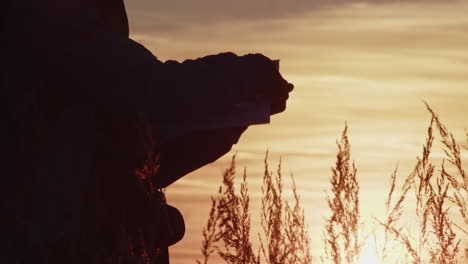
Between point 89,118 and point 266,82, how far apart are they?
2.02 feet

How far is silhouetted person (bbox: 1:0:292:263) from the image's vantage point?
3002 mm

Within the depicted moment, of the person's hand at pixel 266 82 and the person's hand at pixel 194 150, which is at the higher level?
the person's hand at pixel 266 82

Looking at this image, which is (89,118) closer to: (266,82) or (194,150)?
(194,150)

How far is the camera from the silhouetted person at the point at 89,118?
3.00 meters

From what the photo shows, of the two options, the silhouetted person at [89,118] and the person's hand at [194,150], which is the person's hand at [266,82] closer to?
the silhouetted person at [89,118]

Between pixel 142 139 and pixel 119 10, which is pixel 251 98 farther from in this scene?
pixel 119 10

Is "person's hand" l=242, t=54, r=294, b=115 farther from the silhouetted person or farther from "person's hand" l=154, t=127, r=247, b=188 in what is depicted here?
"person's hand" l=154, t=127, r=247, b=188

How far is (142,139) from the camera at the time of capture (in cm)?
295

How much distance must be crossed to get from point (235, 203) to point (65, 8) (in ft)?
5.15

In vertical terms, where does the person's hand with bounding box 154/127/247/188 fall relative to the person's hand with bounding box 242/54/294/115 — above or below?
below

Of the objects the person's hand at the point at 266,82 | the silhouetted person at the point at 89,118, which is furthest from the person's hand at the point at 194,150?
the person's hand at the point at 266,82

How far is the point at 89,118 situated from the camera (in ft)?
10.1

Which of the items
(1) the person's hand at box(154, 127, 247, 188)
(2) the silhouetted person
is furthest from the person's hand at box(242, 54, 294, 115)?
(1) the person's hand at box(154, 127, 247, 188)

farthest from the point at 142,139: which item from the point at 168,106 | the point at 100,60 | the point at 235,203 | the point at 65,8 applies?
the point at 235,203
